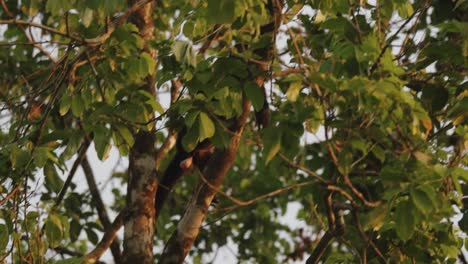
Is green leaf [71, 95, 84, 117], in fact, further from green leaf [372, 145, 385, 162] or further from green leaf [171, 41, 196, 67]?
green leaf [372, 145, 385, 162]

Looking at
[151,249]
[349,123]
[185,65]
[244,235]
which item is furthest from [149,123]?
[244,235]

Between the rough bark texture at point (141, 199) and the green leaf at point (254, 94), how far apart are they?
4.73 feet

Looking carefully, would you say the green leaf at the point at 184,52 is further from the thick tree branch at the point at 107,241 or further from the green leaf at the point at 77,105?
the thick tree branch at the point at 107,241

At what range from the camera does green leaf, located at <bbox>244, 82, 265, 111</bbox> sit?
4750 millimetres

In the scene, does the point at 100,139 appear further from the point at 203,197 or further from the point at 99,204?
the point at 99,204

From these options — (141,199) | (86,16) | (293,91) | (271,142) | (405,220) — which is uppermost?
(86,16)

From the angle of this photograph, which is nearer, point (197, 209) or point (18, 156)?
point (18, 156)

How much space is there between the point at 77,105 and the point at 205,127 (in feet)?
3.76

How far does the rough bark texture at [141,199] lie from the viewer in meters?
5.97

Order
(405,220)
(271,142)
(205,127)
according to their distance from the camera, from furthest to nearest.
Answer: (205,127) < (271,142) < (405,220)

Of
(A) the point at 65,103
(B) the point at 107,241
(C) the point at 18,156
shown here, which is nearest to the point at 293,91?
(C) the point at 18,156

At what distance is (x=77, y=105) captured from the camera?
5.50m

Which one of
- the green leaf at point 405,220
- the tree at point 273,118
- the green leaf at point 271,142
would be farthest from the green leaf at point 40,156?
the green leaf at point 405,220

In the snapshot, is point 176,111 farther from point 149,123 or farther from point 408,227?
point 408,227
